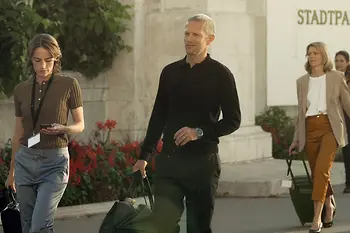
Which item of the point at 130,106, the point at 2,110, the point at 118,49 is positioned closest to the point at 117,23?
the point at 118,49

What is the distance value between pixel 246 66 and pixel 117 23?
1.91 metres

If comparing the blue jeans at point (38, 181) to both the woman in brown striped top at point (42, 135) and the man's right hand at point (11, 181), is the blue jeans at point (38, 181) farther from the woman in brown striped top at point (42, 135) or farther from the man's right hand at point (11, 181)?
the man's right hand at point (11, 181)

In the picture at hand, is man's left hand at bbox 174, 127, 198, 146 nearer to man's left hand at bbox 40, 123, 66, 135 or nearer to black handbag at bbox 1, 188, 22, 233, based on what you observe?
man's left hand at bbox 40, 123, 66, 135

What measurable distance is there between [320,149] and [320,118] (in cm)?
28

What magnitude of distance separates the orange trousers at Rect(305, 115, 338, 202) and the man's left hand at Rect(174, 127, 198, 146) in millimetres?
2866

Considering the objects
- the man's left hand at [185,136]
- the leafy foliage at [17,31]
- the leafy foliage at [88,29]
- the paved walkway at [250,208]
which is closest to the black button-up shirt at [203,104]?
the man's left hand at [185,136]

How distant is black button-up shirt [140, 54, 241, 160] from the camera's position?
5.30m

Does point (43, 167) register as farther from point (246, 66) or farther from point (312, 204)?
point (246, 66)

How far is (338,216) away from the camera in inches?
352

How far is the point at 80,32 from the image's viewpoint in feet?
38.2

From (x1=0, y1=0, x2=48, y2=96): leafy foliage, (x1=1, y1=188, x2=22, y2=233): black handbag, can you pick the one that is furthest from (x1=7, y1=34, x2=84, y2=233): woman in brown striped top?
(x1=0, y1=0, x2=48, y2=96): leafy foliage

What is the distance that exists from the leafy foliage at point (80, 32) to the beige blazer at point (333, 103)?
3.53 meters

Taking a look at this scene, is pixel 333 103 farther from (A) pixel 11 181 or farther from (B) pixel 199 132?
(A) pixel 11 181

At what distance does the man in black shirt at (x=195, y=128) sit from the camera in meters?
5.30
